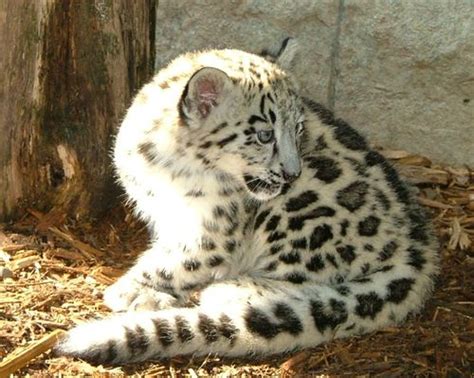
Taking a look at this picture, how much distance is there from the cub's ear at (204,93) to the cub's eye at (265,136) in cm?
26

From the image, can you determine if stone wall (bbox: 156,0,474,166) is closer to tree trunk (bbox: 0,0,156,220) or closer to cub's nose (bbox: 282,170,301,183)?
tree trunk (bbox: 0,0,156,220)

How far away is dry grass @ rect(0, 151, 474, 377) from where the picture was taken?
482 cm

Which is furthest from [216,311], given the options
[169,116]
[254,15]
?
[254,15]

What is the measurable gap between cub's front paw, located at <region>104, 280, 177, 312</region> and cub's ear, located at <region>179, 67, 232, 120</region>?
93 cm

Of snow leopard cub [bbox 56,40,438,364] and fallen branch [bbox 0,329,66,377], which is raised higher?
snow leopard cub [bbox 56,40,438,364]

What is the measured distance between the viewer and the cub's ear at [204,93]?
500 centimetres

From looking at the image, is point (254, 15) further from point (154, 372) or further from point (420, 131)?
point (154, 372)

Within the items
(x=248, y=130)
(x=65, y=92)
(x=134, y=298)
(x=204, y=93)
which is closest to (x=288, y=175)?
(x=248, y=130)

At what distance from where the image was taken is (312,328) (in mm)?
4922

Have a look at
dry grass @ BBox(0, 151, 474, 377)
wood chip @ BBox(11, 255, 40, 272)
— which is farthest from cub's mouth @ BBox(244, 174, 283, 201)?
wood chip @ BBox(11, 255, 40, 272)

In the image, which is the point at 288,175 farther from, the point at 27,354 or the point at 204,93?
the point at 27,354

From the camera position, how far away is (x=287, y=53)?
5.65 meters

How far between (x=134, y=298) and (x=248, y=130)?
1045 millimetres

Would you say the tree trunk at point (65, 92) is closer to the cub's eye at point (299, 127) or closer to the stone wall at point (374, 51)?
the stone wall at point (374, 51)
